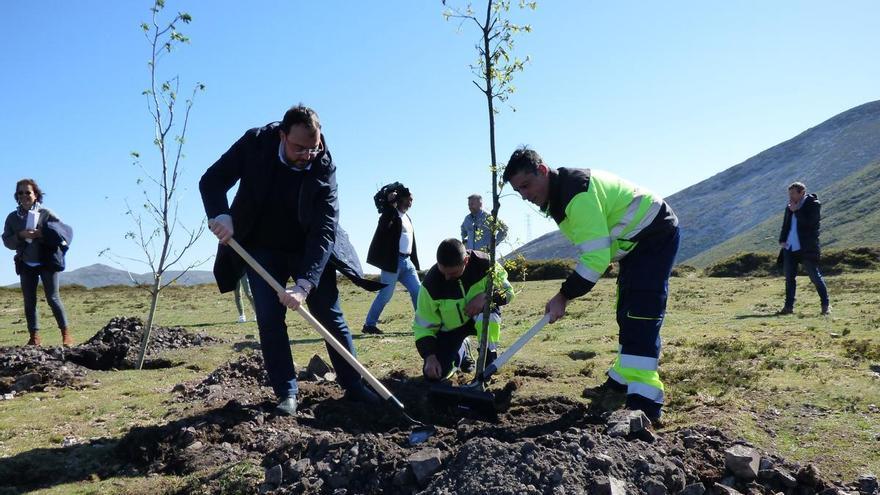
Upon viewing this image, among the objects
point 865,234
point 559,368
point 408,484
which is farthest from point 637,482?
point 865,234

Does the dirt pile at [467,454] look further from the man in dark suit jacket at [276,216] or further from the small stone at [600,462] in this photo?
the man in dark suit jacket at [276,216]

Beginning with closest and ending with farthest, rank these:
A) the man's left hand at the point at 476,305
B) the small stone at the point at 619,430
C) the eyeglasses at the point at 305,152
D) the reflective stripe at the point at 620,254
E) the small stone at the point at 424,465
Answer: the small stone at the point at 424,465 < the small stone at the point at 619,430 < the eyeglasses at the point at 305,152 < the reflective stripe at the point at 620,254 < the man's left hand at the point at 476,305

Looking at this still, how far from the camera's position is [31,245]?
848 centimetres

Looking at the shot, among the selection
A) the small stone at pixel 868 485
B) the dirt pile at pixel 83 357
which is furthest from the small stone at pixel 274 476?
the dirt pile at pixel 83 357

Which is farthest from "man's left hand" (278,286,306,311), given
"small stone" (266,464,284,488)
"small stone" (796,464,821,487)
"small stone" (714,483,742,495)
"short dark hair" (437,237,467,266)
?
"small stone" (796,464,821,487)

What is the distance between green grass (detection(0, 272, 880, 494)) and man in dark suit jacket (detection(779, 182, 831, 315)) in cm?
59

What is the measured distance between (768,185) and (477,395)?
113 metres

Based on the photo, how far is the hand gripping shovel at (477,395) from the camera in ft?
14.7

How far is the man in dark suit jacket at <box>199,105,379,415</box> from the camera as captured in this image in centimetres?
431

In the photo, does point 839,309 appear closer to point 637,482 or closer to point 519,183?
point 519,183

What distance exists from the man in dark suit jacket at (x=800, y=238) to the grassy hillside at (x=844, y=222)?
2876cm

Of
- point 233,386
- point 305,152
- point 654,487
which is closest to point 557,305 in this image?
point 654,487

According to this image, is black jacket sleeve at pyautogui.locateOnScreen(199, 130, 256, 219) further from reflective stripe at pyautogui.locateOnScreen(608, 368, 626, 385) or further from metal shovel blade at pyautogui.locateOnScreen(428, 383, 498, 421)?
reflective stripe at pyautogui.locateOnScreen(608, 368, 626, 385)

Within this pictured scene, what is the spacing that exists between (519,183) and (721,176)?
12792 centimetres
